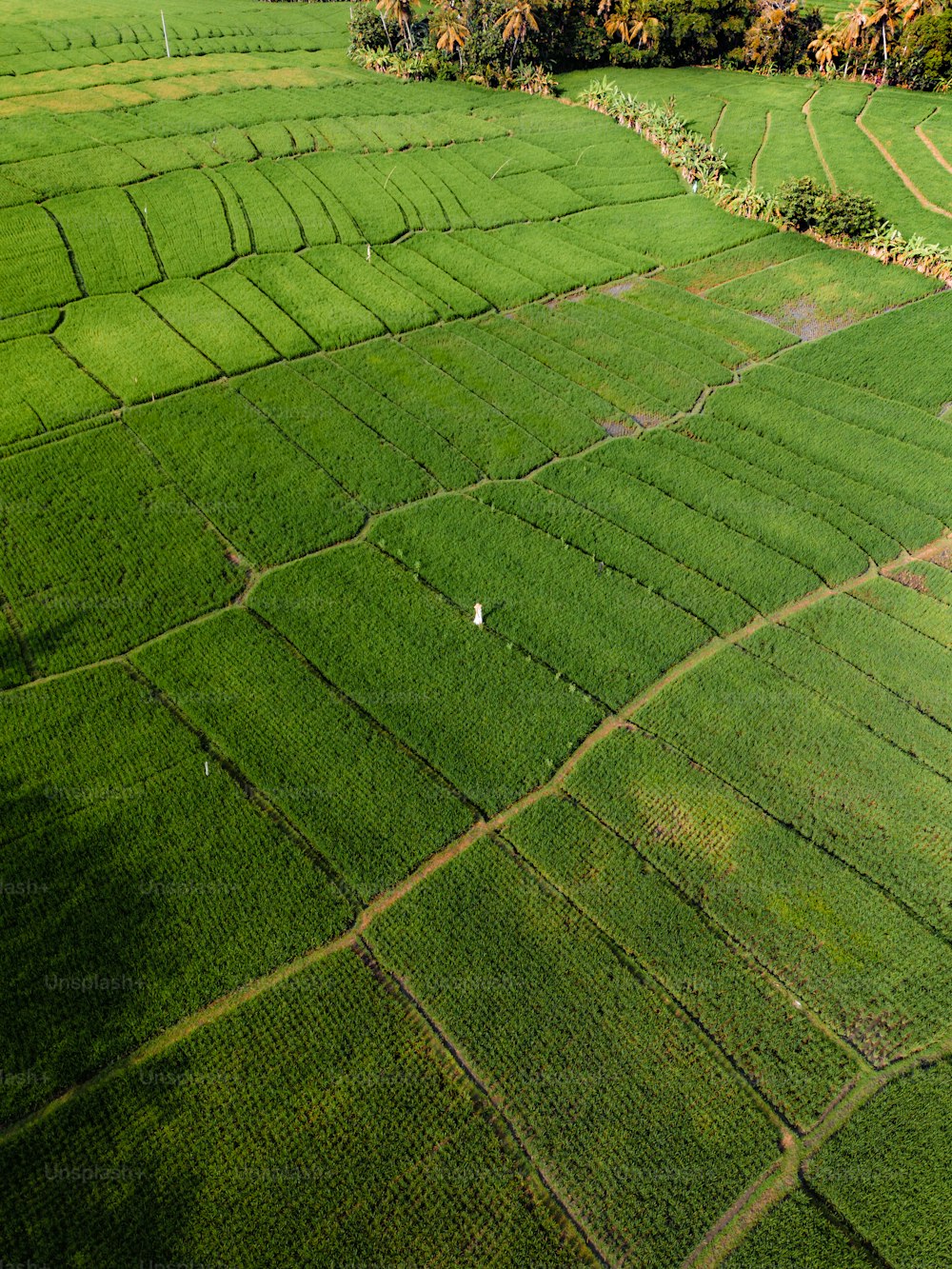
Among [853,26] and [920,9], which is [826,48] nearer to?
[853,26]

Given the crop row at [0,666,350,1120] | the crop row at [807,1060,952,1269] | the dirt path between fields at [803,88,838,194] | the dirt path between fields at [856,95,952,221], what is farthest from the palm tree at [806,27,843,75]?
the crop row at [807,1060,952,1269]

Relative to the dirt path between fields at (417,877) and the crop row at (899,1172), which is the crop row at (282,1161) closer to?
the dirt path between fields at (417,877)

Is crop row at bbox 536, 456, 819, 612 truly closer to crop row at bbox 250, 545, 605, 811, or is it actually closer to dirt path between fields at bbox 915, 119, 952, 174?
crop row at bbox 250, 545, 605, 811

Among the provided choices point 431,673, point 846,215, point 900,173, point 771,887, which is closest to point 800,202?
point 846,215

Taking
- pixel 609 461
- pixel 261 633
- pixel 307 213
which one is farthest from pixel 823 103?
pixel 261 633

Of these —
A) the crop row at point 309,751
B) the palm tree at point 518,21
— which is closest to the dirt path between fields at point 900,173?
the palm tree at point 518,21
